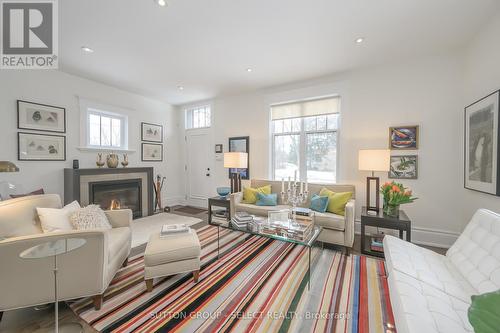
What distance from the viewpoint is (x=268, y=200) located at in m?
3.34

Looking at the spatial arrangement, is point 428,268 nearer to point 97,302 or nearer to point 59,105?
point 97,302

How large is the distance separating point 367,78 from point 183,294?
3.89 meters

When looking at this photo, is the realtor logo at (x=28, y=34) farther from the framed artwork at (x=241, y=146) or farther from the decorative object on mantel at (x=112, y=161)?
the framed artwork at (x=241, y=146)

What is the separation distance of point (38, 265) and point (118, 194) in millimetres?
2990

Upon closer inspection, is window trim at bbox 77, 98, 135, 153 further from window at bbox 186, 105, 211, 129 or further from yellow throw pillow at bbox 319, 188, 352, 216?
yellow throw pillow at bbox 319, 188, 352, 216

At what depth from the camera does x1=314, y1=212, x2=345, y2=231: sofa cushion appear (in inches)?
98.7

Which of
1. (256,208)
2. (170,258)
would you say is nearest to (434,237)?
(256,208)

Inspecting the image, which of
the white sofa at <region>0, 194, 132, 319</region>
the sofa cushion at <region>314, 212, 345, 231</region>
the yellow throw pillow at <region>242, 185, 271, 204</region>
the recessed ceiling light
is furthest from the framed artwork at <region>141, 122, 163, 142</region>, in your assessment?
the sofa cushion at <region>314, 212, 345, 231</region>

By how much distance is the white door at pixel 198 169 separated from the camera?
4.95 m

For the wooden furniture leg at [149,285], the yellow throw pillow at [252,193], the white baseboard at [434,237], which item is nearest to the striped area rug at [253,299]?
the wooden furniture leg at [149,285]

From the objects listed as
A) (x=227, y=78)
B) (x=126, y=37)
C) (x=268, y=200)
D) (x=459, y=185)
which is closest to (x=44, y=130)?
(x=126, y=37)

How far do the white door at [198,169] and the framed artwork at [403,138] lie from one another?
3.75 m

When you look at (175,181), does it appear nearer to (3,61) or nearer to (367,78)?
(3,61)

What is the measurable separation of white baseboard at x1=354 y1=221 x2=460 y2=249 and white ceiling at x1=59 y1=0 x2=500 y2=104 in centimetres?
254
